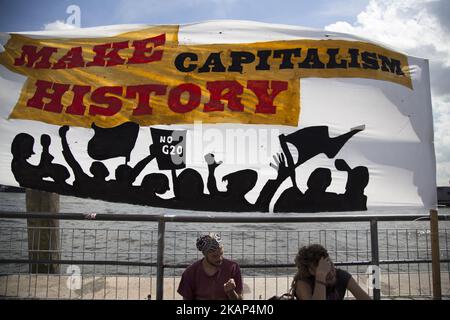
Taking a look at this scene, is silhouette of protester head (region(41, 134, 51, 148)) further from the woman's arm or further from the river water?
the woman's arm

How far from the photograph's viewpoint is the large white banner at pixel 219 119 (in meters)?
4.07

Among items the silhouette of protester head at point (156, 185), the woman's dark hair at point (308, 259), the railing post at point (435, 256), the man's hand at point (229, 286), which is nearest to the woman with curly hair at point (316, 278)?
the woman's dark hair at point (308, 259)

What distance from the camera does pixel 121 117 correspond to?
13.9ft

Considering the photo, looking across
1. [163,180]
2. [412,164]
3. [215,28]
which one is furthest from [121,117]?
[412,164]

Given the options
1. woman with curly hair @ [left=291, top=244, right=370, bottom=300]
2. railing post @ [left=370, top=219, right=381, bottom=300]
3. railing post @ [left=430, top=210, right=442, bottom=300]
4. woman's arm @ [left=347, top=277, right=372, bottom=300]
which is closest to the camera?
woman with curly hair @ [left=291, top=244, right=370, bottom=300]

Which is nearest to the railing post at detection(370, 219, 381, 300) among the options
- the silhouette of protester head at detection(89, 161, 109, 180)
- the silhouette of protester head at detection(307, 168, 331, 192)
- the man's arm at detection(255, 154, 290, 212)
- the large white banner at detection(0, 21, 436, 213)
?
the large white banner at detection(0, 21, 436, 213)

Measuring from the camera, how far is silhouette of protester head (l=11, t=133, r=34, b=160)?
4.11 meters

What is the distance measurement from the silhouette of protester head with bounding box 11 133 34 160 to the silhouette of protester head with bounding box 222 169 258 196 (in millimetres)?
2130

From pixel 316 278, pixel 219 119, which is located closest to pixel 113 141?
pixel 219 119

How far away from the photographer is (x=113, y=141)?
A: 4172 mm

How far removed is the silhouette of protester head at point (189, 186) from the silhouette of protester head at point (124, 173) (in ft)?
1.73

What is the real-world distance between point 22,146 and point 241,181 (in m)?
2.41
